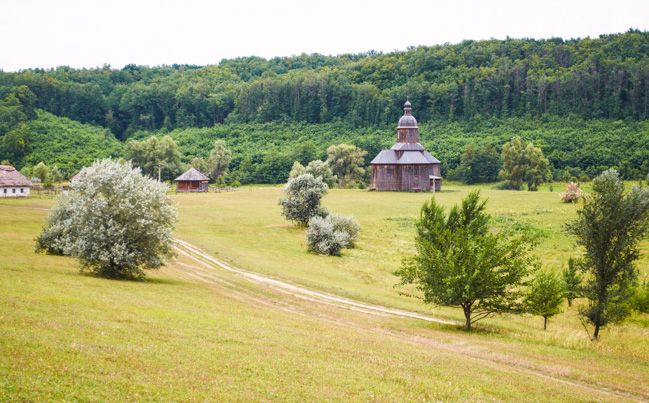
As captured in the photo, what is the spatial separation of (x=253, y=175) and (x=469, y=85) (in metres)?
69.6

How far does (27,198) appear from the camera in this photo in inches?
3137

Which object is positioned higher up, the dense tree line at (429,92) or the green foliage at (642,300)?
the dense tree line at (429,92)

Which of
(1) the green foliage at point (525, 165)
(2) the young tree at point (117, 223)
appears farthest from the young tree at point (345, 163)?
(2) the young tree at point (117, 223)

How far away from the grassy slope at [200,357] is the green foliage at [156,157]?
9184cm

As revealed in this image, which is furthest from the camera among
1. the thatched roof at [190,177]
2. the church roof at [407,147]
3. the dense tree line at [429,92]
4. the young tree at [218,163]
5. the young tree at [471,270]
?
the dense tree line at [429,92]

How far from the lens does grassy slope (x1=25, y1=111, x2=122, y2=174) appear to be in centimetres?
12888

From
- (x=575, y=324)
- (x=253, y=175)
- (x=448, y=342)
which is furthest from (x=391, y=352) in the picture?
(x=253, y=175)

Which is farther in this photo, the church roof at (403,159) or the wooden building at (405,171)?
the wooden building at (405,171)

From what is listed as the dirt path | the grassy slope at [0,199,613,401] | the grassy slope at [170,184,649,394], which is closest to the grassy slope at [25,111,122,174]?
the grassy slope at [170,184,649,394]

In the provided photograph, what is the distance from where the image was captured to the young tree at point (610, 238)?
30.9 metres

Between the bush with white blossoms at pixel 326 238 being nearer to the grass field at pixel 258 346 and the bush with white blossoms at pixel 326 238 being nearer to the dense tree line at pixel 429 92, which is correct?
the grass field at pixel 258 346

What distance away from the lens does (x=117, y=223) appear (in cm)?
3525

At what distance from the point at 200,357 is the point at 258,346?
2.79 metres

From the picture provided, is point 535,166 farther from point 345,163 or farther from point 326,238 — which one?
point 326,238
